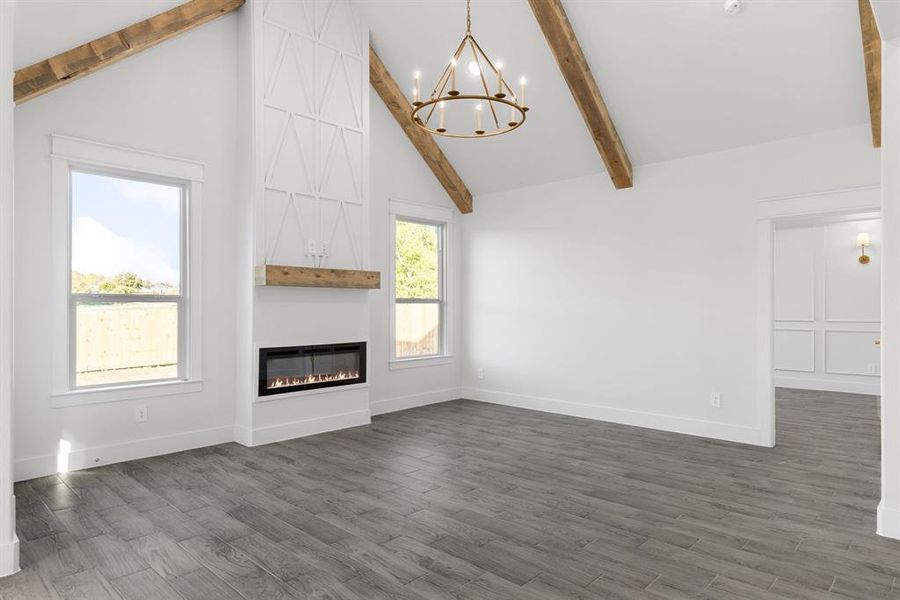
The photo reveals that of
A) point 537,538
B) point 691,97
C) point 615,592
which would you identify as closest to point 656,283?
point 691,97

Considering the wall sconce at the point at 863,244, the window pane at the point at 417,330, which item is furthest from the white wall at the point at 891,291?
the wall sconce at the point at 863,244

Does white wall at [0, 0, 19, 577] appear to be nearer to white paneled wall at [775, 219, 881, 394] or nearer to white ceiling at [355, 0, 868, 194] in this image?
white ceiling at [355, 0, 868, 194]

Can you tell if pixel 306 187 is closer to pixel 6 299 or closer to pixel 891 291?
pixel 6 299

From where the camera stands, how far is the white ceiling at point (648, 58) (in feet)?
13.3

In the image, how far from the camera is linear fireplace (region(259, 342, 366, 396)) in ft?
16.6

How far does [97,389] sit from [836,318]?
9.30 meters

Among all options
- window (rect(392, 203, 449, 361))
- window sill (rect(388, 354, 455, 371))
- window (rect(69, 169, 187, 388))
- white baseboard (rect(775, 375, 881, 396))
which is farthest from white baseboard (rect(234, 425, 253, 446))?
white baseboard (rect(775, 375, 881, 396))

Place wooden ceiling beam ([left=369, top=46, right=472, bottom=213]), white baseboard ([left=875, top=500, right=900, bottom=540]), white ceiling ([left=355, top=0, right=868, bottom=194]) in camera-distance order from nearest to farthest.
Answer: white baseboard ([left=875, top=500, right=900, bottom=540]) < white ceiling ([left=355, top=0, right=868, bottom=194]) < wooden ceiling beam ([left=369, top=46, right=472, bottom=213])

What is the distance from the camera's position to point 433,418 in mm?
6176

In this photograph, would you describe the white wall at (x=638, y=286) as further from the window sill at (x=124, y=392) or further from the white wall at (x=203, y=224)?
the window sill at (x=124, y=392)

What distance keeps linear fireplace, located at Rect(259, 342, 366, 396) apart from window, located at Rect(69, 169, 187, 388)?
2.39 ft

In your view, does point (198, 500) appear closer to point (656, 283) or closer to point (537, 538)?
point (537, 538)

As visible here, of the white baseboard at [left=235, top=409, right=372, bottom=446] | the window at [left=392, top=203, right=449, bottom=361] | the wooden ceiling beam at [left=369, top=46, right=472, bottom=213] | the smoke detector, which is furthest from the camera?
the window at [left=392, top=203, right=449, bottom=361]

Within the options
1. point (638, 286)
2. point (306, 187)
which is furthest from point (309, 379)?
point (638, 286)
